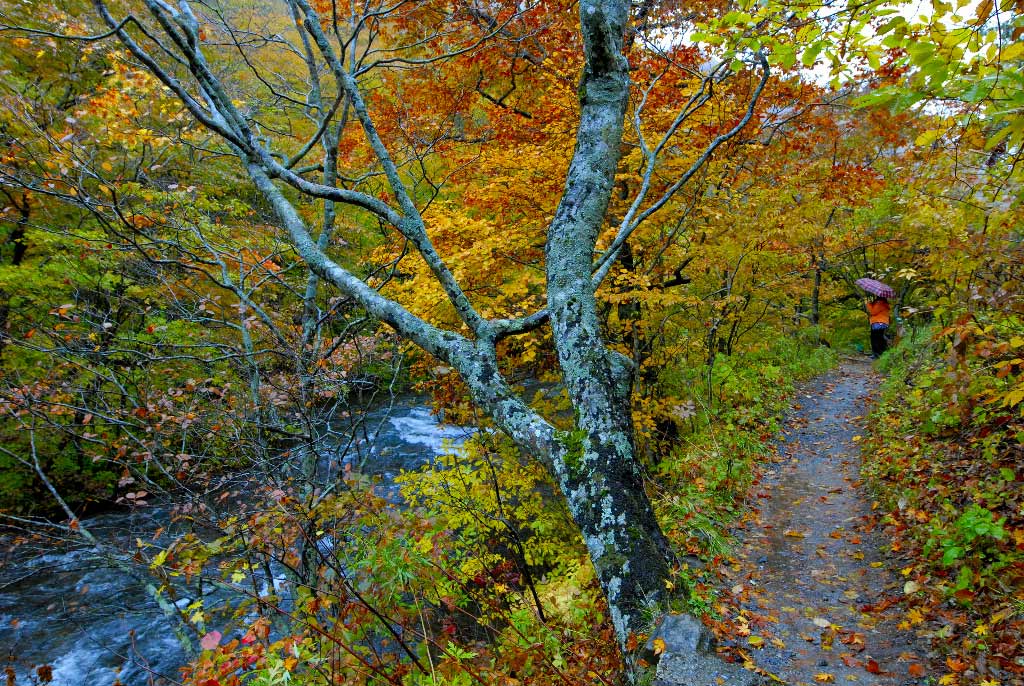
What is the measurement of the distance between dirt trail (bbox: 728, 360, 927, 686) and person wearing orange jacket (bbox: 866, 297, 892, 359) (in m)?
8.03

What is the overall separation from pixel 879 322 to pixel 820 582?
12.5 metres

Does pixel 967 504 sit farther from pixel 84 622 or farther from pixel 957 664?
pixel 84 622

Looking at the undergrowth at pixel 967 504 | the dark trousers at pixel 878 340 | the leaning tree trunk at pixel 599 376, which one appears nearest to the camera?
the leaning tree trunk at pixel 599 376

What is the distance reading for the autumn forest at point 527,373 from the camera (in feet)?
10.1

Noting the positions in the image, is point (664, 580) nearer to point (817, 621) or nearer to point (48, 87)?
point (817, 621)

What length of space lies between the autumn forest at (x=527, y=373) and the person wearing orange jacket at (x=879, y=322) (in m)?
2.22

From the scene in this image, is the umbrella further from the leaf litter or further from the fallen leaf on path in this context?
the fallen leaf on path

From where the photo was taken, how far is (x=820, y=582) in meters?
4.65

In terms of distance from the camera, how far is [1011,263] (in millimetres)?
4312

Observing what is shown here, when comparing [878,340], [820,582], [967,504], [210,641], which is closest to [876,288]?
[878,340]

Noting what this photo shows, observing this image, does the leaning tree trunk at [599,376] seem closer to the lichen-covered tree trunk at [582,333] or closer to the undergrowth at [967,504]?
the lichen-covered tree trunk at [582,333]

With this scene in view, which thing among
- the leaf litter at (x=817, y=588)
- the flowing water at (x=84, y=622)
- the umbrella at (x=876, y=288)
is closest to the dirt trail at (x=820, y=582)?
the leaf litter at (x=817, y=588)

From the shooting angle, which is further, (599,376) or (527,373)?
(527,373)

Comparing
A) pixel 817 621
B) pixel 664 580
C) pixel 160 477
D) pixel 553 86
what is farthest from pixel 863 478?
pixel 160 477
